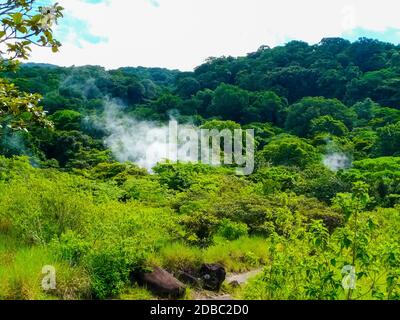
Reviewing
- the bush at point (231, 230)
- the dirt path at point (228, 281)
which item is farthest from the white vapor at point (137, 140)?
the dirt path at point (228, 281)

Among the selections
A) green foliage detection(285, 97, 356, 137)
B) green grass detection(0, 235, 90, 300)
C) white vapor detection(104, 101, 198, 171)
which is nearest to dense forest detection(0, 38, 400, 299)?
green grass detection(0, 235, 90, 300)

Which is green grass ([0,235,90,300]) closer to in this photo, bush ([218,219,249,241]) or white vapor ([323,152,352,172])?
bush ([218,219,249,241])

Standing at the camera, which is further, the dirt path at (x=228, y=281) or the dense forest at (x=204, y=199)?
the dirt path at (x=228, y=281)

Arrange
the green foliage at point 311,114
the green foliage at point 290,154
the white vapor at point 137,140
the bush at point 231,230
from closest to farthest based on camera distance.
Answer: the bush at point 231,230, the green foliage at point 290,154, the white vapor at point 137,140, the green foliage at point 311,114

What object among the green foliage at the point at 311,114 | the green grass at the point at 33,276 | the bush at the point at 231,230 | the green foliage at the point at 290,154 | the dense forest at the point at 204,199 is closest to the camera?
the dense forest at the point at 204,199

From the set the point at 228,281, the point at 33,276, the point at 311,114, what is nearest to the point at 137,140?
the point at 311,114

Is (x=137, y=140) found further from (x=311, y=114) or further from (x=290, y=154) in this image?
(x=311, y=114)

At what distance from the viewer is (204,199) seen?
46.9 feet

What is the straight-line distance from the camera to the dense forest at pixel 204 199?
5664mm

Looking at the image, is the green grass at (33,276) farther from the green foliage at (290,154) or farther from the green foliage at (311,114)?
the green foliage at (311,114)

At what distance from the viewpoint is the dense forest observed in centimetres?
566

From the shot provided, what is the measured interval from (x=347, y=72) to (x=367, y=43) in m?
13.4

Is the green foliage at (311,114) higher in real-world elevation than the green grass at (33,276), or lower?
higher
